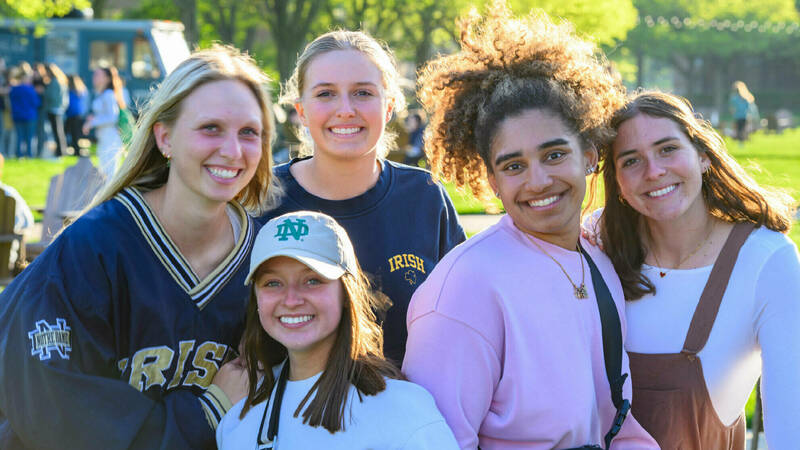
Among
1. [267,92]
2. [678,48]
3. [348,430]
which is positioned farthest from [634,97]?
[678,48]

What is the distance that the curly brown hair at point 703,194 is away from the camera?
3223mm

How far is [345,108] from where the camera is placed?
3.64 m

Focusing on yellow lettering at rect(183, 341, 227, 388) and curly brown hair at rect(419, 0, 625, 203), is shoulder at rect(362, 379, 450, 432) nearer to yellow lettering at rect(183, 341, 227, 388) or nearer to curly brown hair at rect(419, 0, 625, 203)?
yellow lettering at rect(183, 341, 227, 388)

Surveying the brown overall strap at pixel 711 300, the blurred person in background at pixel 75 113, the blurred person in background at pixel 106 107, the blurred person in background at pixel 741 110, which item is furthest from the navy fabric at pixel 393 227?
the blurred person in background at pixel 741 110

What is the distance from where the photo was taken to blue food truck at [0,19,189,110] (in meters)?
24.6

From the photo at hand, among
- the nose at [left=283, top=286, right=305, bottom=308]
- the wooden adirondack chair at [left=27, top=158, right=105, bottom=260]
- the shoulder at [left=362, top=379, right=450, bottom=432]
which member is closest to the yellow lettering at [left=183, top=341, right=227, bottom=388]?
the nose at [left=283, top=286, right=305, bottom=308]

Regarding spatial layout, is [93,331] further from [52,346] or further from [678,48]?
[678,48]

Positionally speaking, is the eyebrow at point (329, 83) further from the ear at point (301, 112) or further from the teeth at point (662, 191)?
the teeth at point (662, 191)

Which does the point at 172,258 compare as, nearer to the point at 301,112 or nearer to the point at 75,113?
the point at 301,112

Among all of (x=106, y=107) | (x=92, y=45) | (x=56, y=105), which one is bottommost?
(x=106, y=107)

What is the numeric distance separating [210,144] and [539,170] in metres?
1.15

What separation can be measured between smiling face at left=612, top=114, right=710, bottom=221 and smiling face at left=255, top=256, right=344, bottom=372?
118 cm

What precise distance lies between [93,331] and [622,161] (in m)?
1.95

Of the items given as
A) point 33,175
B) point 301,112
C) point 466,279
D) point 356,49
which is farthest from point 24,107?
point 466,279
